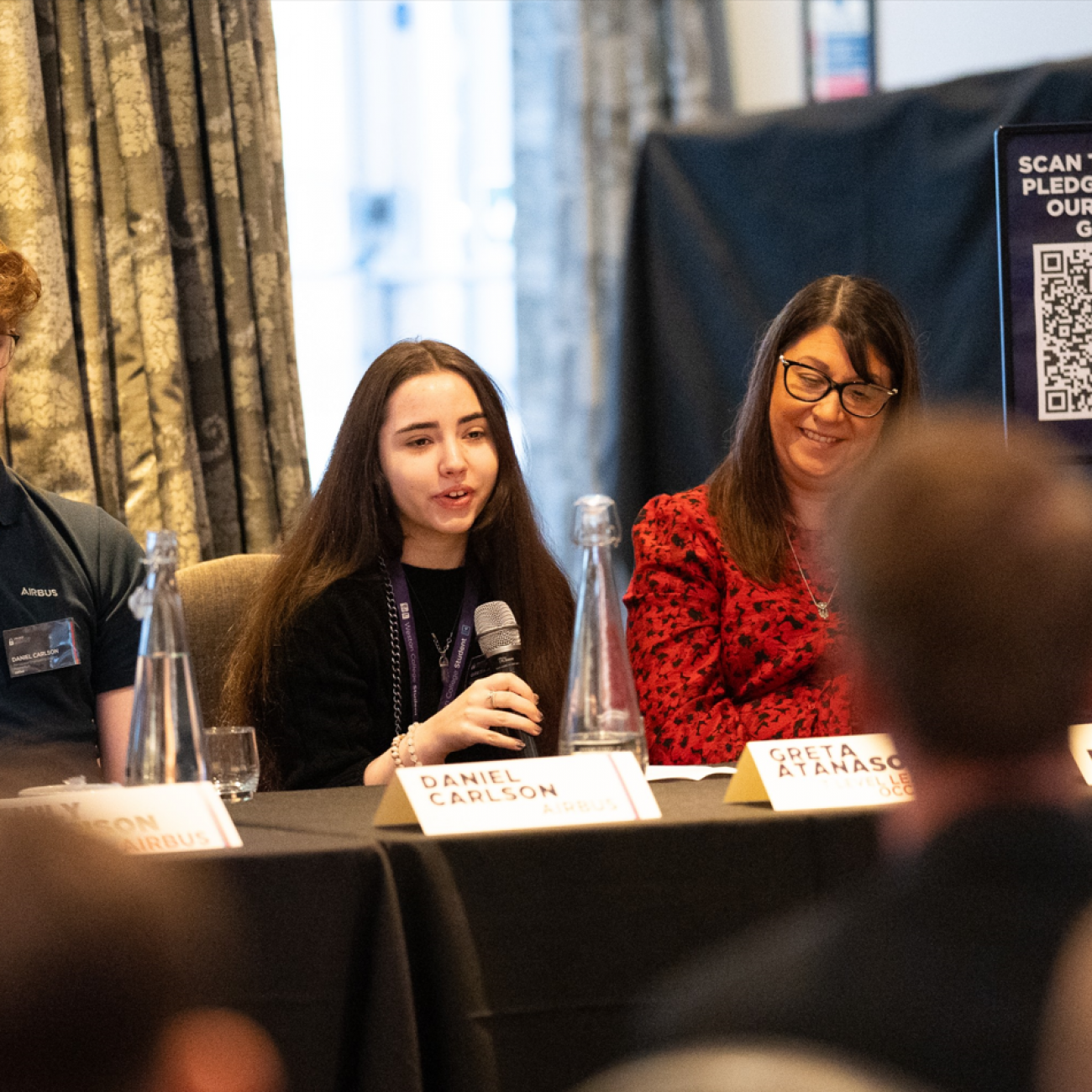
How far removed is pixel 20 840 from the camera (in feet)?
1.78

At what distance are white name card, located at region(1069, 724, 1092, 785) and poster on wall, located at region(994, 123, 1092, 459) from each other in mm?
1389

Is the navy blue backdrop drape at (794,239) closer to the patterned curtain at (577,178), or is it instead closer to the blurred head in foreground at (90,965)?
the patterned curtain at (577,178)

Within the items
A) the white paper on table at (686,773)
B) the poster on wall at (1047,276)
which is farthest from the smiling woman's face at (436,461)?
the poster on wall at (1047,276)

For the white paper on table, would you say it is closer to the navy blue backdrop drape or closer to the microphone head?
the microphone head

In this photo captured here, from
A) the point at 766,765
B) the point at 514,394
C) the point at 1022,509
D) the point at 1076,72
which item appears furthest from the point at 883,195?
the point at 1022,509

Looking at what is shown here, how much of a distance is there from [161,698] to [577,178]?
8.71 ft

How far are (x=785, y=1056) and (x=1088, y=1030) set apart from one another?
0.13 meters

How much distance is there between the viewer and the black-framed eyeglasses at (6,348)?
1946mm

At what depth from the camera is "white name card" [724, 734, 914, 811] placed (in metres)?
1.25

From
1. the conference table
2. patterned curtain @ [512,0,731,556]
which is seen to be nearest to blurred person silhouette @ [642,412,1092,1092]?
the conference table

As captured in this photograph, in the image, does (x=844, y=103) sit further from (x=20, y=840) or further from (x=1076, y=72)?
(x=20, y=840)

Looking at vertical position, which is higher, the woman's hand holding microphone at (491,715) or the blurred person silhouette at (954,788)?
the blurred person silhouette at (954,788)

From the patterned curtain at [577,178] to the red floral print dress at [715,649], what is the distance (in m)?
1.56

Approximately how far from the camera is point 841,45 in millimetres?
3643
